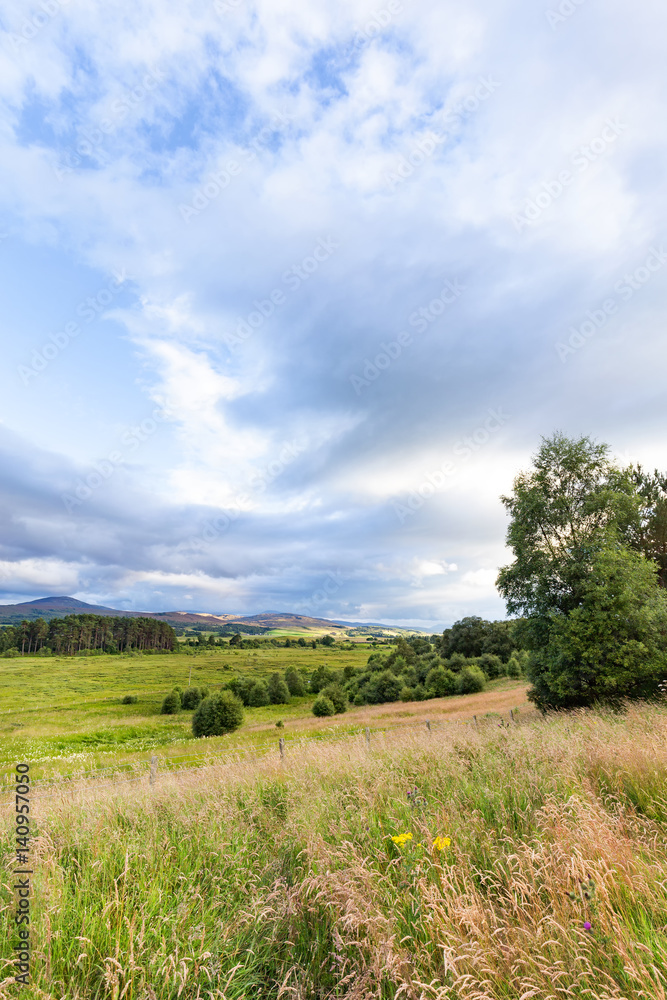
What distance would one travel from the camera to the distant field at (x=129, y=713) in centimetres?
3694

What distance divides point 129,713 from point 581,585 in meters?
63.8

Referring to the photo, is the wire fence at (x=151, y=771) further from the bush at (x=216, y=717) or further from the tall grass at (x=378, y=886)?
the bush at (x=216, y=717)

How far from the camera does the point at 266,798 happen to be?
644 centimetres

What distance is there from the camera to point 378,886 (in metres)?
3.54

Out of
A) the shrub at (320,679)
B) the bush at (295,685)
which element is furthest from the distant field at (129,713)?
the shrub at (320,679)

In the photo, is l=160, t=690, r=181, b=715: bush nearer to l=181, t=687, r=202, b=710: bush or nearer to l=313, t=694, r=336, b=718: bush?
l=181, t=687, r=202, b=710: bush

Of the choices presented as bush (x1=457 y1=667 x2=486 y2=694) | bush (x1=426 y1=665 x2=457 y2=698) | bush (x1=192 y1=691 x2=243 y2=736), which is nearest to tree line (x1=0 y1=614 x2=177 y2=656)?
bush (x1=192 y1=691 x2=243 y2=736)

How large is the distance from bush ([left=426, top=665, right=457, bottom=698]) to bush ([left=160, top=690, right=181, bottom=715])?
35.8m

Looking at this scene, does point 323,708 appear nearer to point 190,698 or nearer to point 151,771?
point 190,698

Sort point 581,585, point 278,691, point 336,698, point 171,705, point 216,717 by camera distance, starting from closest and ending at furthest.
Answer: point 581,585, point 216,717, point 336,698, point 171,705, point 278,691

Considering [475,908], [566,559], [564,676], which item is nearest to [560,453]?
[566,559]

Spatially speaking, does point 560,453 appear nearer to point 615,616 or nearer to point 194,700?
point 615,616

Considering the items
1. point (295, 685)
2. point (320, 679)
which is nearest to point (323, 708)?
point (295, 685)

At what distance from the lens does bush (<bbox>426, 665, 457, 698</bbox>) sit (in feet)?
177
